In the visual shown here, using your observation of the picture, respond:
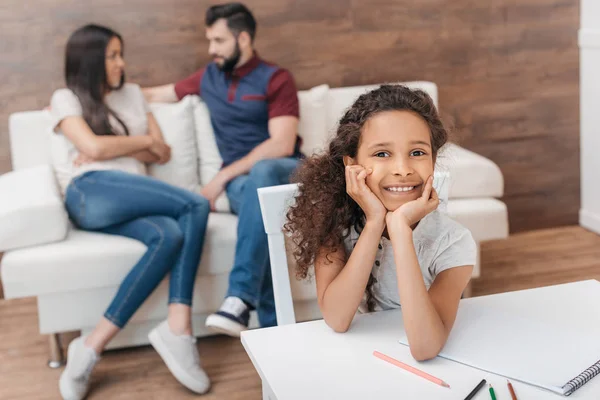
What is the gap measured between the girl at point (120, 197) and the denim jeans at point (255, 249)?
→ 0.46 ft

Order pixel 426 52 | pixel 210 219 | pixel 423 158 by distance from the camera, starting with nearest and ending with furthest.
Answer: pixel 423 158, pixel 210 219, pixel 426 52

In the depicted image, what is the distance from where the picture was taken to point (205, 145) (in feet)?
10.5

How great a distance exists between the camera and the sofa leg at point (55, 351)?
275 centimetres

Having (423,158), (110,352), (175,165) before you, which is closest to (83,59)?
(175,165)

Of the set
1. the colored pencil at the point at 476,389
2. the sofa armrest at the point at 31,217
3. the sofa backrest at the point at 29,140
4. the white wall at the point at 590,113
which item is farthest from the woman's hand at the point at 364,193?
the white wall at the point at 590,113

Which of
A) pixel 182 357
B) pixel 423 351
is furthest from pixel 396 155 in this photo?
pixel 182 357

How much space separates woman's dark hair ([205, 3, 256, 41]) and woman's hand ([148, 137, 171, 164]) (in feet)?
1.61

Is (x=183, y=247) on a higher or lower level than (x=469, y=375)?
lower

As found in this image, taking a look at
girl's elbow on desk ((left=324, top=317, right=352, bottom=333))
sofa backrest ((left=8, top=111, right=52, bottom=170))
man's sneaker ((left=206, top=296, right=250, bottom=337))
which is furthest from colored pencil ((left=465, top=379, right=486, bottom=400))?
sofa backrest ((left=8, top=111, right=52, bottom=170))

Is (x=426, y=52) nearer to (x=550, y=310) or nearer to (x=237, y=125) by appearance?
(x=237, y=125)

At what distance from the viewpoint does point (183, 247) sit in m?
2.65

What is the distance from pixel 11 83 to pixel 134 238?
1033 mm

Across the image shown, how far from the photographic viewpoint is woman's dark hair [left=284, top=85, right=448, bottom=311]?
4.81ft

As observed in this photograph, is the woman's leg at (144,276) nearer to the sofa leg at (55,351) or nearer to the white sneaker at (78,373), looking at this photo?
the white sneaker at (78,373)
